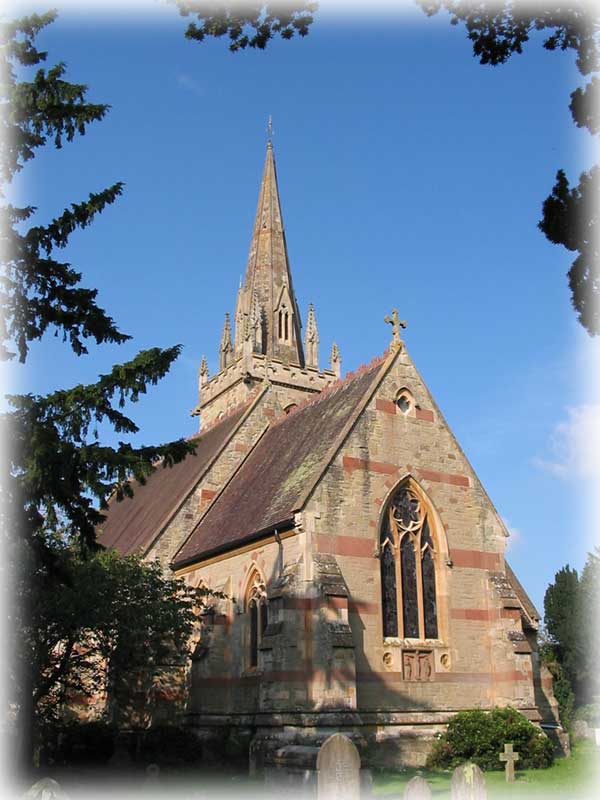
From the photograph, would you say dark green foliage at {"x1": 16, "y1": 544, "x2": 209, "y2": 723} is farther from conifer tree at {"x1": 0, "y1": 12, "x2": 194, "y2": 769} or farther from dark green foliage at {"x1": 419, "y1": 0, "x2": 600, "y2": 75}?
dark green foliage at {"x1": 419, "y1": 0, "x2": 600, "y2": 75}

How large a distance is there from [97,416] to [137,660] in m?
9.67

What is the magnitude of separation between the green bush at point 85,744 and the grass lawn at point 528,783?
863 centimetres

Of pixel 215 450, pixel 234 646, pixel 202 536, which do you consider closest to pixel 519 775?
pixel 234 646

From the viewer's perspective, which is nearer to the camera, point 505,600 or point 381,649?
point 381,649

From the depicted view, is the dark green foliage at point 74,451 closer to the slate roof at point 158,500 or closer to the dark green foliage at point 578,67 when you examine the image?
the dark green foliage at point 578,67

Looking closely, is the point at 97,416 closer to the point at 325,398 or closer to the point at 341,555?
the point at 341,555

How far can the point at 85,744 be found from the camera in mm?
22719

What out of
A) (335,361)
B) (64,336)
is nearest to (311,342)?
(335,361)

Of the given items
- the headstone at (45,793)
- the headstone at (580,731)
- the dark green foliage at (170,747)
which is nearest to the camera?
the headstone at (45,793)

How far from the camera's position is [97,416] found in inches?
495

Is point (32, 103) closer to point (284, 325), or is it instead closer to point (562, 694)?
point (284, 325)

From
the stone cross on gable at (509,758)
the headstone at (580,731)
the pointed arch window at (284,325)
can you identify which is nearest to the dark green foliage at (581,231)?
the stone cross on gable at (509,758)

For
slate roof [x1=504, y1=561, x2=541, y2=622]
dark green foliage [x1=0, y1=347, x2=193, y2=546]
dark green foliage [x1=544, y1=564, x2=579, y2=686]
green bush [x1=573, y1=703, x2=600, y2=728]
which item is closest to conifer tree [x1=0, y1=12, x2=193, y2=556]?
dark green foliage [x1=0, y1=347, x2=193, y2=546]

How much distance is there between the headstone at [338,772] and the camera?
1255 cm
